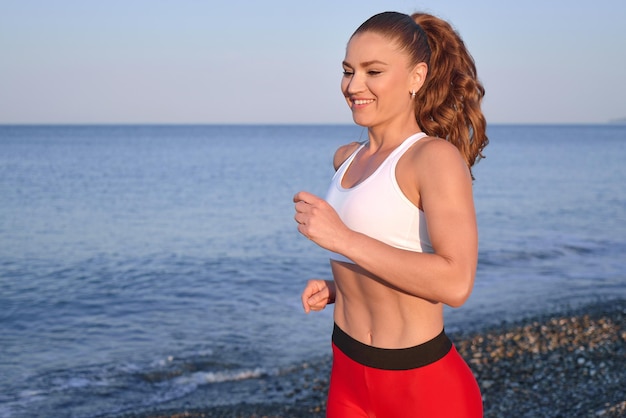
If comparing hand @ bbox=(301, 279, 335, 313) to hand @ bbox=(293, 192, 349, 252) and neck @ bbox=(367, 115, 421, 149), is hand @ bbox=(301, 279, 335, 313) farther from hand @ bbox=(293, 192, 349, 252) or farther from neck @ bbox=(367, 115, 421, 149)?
hand @ bbox=(293, 192, 349, 252)

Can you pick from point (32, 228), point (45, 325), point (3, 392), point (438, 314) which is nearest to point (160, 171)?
point (32, 228)

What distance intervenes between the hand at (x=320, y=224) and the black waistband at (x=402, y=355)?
562 mm

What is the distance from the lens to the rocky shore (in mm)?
7555

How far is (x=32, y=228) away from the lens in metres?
25.1

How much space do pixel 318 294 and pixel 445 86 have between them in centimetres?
105

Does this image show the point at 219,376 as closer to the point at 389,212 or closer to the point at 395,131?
the point at 395,131

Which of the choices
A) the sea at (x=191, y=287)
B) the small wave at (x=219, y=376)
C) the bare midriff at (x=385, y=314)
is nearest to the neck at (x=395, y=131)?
the bare midriff at (x=385, y=314)

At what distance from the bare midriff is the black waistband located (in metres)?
0.02

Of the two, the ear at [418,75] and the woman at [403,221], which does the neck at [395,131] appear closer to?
the woman at [403,221]

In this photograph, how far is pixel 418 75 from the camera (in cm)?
276

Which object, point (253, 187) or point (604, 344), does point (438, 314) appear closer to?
point (604, 344)

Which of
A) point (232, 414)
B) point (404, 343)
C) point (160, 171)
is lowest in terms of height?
point (160, 171)

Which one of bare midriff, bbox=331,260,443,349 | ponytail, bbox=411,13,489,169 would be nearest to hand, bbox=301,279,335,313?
bare midriff, bbox=331,260,443,349

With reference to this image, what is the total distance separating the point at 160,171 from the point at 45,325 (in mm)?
43420
